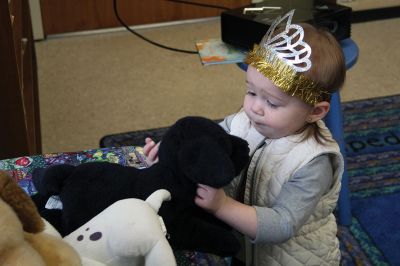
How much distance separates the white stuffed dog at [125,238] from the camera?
55cm

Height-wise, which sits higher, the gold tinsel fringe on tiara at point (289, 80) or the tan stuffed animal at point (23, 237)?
the gold tinsel fringe on tiara at point (289, 80)

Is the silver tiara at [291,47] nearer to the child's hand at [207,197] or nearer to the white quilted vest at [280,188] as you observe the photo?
the white quilted vest at [280,188]

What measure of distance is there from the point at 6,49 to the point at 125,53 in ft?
4.64

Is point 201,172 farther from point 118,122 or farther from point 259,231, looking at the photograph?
point 118,122

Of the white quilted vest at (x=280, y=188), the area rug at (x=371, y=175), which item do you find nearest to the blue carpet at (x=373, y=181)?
the area rug at (x=371, y=175)

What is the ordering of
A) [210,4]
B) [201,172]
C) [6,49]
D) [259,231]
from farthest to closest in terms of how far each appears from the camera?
[210,4] → [6,49] → [259,231] → [201,172]

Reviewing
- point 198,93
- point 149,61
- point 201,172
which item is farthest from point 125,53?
point 201,172

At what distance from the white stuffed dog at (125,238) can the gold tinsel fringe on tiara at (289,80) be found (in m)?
0.29

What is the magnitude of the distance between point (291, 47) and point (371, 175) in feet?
3.35

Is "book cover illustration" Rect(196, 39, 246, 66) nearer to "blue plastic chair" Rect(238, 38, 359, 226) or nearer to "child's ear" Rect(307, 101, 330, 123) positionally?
"blue plastic chair" Rect(238, 38, 359, 226)

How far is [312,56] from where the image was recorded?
77 cm

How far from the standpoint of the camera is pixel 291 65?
30.5 inches

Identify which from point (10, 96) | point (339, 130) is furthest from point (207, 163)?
point (339, 130)

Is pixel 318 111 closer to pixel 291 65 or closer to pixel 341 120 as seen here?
pixel 291 65
